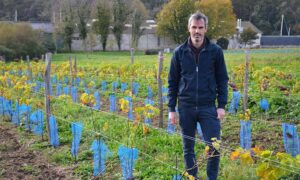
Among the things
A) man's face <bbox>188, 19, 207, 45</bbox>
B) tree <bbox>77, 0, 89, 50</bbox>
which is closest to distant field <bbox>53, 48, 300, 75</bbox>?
man's face <bbox>188, 19, 207, 45</bbox>

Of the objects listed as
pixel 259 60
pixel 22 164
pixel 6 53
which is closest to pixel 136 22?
pixel 6 53

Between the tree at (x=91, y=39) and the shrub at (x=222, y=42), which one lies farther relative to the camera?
the shrub at (x=222, y=42)

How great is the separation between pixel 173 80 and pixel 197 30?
55 cm

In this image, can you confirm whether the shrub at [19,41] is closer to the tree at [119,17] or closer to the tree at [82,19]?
the tree at [82,19]

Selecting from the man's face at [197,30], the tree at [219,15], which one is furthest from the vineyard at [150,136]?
the tree at [219,15]

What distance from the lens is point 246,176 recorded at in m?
4.11

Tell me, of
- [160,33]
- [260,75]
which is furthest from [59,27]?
[260,75]

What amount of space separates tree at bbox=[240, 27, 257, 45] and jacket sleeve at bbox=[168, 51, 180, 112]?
157 feet

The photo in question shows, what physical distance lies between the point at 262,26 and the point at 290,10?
188 inches

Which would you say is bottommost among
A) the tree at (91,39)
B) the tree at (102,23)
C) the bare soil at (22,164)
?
the bare soil at (22,164)

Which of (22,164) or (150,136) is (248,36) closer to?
(150,136)

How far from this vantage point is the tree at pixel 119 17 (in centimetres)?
4419

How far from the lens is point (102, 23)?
141ft

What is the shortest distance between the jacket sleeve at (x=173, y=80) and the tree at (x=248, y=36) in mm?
47904
